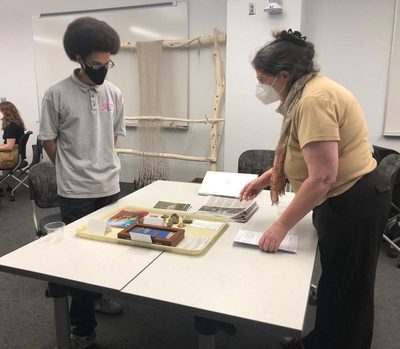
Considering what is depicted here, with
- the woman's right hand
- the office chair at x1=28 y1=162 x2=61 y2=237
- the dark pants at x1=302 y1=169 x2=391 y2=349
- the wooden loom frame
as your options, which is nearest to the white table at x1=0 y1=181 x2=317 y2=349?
the dark pants at x1=302 y1=169 x2=391 y2=349

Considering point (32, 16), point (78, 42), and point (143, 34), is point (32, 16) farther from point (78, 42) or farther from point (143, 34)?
point (78, 42)

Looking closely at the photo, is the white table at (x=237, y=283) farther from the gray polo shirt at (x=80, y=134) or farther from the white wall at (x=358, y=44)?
the white wall at (x=358, y=44)

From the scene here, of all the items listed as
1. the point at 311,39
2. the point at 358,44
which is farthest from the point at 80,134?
the point at 358,44

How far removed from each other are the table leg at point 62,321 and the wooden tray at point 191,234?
258 mm

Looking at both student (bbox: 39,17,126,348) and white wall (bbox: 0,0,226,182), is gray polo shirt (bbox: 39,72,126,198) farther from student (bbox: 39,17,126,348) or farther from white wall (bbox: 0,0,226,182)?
white wall (bbox: 0,0,226,182)

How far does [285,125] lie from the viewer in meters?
1.34

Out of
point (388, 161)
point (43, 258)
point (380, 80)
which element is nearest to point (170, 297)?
point (43, 258)

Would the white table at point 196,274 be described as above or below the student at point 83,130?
below

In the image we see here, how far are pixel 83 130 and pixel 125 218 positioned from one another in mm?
459

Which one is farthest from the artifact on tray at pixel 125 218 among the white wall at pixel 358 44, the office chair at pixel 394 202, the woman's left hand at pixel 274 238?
the white wall at pixel 358 44

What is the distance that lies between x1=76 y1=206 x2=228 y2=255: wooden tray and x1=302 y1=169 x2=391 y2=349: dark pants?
16.3 inches

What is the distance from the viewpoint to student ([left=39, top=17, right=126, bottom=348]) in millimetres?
1648

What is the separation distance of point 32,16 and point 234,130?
329 cm

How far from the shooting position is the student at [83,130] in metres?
1.65
